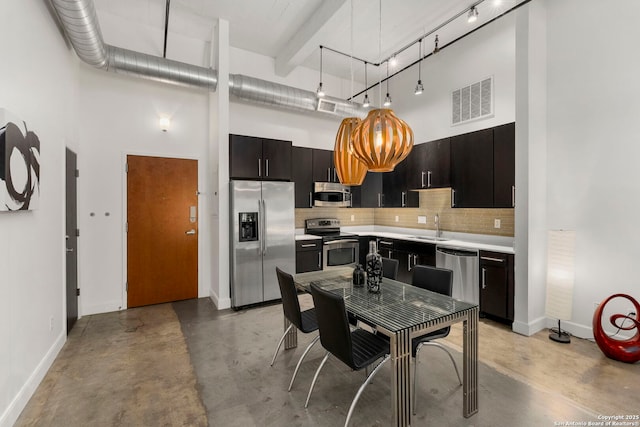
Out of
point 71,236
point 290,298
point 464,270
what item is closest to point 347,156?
point 290,298

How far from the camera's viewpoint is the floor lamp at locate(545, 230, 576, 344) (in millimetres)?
3154

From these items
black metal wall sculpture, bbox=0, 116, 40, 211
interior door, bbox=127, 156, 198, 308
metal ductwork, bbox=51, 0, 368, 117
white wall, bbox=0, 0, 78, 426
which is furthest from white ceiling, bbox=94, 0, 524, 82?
black metal wall sculpture, bbox=0, 116, 40, 211

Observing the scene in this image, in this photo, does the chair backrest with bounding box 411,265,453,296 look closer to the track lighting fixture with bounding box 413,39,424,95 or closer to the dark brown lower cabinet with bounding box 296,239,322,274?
the dark brown lower cabinet with bounding box 296,239,322,274

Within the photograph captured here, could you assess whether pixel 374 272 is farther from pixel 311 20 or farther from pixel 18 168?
pixel 311 20

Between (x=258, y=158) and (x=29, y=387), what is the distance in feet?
10.8

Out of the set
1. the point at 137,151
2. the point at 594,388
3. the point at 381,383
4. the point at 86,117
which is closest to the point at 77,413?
the point at 381,383

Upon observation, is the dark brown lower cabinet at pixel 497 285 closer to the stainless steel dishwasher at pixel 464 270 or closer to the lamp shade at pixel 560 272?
the stainless steel dishwasher at pixel 464 270

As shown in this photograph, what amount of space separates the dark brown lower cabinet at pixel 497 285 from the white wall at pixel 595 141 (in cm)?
65

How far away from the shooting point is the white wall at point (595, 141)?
2.91 meters

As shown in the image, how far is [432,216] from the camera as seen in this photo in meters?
5.10

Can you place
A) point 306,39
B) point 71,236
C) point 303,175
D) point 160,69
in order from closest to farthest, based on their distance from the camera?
1. point 71,236
2. point 160,69
3. point 306,39
4. point 303,175

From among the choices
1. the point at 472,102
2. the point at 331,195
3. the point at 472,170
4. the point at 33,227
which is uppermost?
the point at 472,102

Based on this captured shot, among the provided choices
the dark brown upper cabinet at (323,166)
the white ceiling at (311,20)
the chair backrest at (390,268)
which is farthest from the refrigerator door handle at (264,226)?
the white ceiling at (311,20)

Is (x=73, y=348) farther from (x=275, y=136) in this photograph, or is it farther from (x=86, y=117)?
(x=275, y=136)
